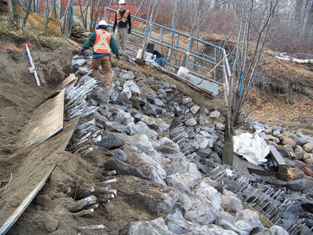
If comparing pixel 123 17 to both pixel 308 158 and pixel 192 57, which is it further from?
pixel 308 158

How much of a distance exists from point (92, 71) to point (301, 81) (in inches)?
541

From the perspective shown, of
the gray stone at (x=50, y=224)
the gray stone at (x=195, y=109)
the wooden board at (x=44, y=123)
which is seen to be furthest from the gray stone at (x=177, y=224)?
the gray stone at (x=195, y=109)

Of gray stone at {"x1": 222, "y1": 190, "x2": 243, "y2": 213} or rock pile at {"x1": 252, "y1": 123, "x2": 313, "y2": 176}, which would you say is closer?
gray stone at {"x1": 222, "y1": 190, "x2": 243, "y2": 213}

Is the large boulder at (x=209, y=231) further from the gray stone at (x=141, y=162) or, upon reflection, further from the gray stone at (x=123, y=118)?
the gray stone at (x=123, y=118)

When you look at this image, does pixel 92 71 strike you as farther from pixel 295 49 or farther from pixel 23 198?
pixel 295 49

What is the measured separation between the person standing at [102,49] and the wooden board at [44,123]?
39.2 inches

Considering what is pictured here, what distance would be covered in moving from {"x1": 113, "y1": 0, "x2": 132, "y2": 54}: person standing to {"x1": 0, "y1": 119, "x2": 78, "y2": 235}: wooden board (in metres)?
5.91

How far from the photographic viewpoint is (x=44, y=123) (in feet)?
20.5

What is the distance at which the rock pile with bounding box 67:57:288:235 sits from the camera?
Result: 3965 millimetres

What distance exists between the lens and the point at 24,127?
6.56 meters

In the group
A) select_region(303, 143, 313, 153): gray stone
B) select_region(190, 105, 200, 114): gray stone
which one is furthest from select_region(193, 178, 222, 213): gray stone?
select_region(303, 143, 313, 153): gray stone

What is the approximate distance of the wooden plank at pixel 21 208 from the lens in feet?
9.86

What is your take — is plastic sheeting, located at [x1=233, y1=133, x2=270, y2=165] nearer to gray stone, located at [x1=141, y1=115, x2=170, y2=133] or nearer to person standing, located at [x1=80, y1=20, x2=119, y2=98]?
gray stone, located at [x1=141, y1=115, x2=170, y2=133]

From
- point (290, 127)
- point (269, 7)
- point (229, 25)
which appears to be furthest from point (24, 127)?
point (229, 25)
